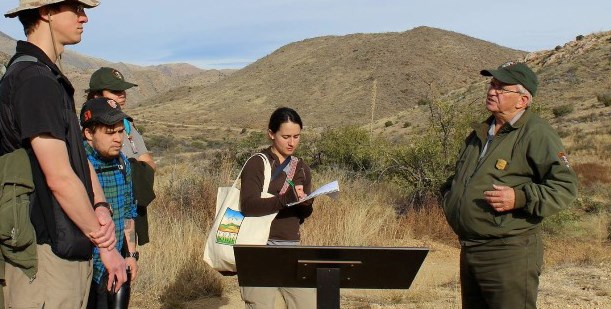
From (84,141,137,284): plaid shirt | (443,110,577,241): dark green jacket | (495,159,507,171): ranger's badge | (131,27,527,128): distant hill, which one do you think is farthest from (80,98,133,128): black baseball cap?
(131,27,527,128): distant hill

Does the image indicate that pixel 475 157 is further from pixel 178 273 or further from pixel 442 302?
pixel 178 273

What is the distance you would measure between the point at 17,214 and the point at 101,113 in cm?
124

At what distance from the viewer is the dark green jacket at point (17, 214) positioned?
2.54m

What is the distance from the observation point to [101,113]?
147 inches

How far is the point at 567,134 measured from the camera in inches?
1089

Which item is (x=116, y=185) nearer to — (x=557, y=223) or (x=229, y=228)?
(x=229, y=228)

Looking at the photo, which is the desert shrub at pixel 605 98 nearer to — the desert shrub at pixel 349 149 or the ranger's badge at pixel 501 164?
the desert shrub at pixel 349 149

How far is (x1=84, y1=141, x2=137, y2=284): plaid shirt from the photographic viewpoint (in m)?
3.84

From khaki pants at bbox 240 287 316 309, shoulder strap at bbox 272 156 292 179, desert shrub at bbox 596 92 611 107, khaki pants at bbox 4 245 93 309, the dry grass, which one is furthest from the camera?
desert shrub at bbox 596 92 611 107

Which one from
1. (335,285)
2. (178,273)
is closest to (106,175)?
(335,285)

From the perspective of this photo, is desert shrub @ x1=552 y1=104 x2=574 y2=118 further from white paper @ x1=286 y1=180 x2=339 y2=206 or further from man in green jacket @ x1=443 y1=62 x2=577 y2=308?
white paper @ x1=286 y1=180 x2=339 y2=206

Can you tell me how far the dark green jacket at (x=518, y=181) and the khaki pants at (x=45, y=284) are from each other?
7.25ft

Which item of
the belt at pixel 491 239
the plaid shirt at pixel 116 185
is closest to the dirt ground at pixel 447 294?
the belt at pixel 491 239

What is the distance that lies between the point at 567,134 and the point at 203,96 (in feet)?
221
